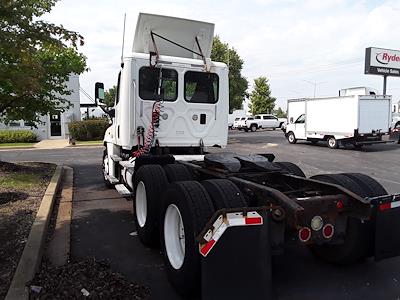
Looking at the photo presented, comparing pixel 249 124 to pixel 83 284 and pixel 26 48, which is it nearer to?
pixel 26 48

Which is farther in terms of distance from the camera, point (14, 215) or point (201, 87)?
point (201, 87)

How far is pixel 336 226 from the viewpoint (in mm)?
3924

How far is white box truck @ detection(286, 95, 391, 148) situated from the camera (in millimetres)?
19734

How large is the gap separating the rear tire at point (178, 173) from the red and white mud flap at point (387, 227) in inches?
90.7

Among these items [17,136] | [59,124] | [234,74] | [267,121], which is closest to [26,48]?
[17,136]

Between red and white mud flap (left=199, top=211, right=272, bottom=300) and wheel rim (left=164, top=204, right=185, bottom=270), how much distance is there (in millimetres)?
946

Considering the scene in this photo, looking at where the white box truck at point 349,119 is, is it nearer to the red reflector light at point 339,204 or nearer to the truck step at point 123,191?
the truck step at point 123,191

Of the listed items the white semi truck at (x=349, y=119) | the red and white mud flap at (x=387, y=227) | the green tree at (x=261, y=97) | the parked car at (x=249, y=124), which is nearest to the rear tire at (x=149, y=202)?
the red and white mud flap at (x=387, y=227)

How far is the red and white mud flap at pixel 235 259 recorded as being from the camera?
3.11 metres

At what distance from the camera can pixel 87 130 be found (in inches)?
1076

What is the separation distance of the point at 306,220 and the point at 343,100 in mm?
18356

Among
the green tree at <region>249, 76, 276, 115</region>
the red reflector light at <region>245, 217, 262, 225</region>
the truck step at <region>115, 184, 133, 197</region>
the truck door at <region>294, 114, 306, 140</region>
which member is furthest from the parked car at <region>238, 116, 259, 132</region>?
the red reflector light at <region>245, 217, 262, 225</region>

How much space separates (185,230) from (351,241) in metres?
1.73

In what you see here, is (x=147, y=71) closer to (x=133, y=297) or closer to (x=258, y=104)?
(x=133, y=297)
